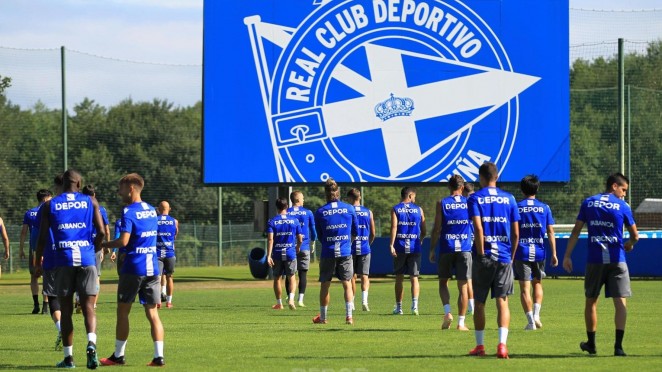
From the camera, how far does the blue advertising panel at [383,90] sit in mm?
33219

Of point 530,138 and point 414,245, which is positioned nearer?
point 414,245

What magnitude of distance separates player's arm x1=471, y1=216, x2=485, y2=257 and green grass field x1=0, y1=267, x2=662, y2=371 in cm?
113

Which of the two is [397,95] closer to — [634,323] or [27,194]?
[634,323]

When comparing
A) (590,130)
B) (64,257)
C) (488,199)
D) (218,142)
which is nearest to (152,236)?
(64,257)

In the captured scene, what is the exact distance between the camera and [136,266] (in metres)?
12.6

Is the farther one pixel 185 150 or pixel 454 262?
pixel 185 150

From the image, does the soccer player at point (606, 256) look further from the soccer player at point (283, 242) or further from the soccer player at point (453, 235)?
the soccer player at point (283, 242)

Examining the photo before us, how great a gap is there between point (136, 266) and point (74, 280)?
2.28 ft

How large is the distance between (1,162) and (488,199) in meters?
40.1

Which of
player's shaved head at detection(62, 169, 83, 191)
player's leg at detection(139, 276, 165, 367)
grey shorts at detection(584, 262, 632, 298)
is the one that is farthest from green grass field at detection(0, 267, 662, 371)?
player's shaved head at detection(62, 169, 83, 191)

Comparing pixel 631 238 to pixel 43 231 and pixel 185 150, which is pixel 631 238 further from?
pixel 185 150

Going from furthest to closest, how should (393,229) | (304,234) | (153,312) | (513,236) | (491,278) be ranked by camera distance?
(304,234) → (393,229) → (513,236) → (491,278) → (153,312)

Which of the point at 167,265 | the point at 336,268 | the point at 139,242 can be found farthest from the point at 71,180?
the point at 167,265

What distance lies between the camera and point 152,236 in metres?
12.8
